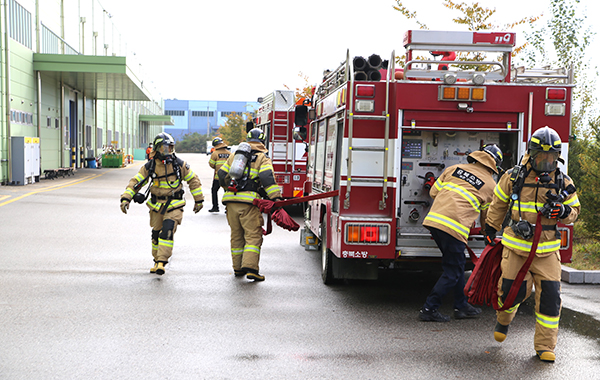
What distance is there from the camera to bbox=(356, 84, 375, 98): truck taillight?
264 inches

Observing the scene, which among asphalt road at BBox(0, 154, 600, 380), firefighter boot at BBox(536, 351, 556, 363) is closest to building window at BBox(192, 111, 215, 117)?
asphalt road at BBox(0, 154, 600, 380)

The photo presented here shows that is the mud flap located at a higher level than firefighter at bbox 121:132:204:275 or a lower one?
lower

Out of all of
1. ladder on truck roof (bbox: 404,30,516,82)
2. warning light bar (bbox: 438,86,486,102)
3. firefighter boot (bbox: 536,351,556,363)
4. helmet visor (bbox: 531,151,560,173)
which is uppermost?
ladder on truck roof (bbox: 404,30,516,82)

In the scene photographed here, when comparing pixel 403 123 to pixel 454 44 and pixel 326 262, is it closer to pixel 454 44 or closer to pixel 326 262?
pixel 454 44

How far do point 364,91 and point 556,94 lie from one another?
208 cm

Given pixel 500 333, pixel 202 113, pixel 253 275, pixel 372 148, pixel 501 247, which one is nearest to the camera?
pixel 500 333

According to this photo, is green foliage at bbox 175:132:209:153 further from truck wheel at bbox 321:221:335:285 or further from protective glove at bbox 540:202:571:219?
protective glove at bbox 540:202:571:219

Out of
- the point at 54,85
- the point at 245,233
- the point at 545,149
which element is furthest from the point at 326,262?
the point at 54,85

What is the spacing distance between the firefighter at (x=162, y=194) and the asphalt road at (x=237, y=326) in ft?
1.50

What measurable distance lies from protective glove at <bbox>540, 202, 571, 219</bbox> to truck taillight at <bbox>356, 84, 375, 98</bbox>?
2.33 m

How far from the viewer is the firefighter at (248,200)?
8.17 metres

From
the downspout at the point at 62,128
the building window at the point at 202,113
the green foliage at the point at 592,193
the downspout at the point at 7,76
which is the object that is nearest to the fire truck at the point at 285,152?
the green foliage at the point at 592,193

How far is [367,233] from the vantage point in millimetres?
6691

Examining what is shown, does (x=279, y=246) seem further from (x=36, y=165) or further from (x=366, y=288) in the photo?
(x=36, y=165)
